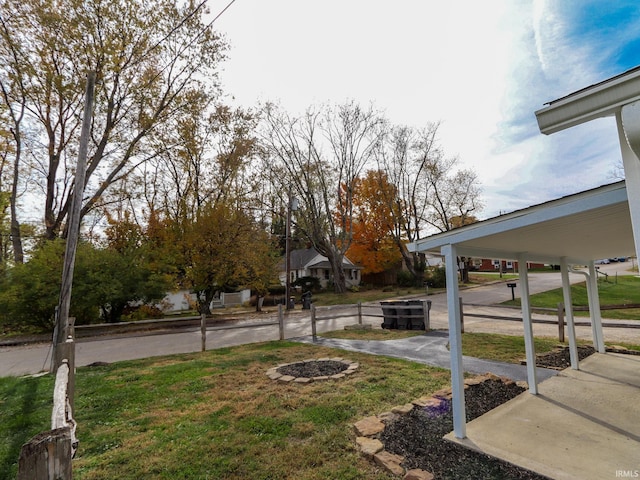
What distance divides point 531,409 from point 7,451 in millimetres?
5781

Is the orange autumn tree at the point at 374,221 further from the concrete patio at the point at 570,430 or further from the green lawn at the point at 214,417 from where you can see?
the concrete patio at the point at 570,430

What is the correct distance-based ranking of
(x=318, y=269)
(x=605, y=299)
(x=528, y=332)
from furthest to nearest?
(x=318, y=269) < (x=605, y=299) < (x=528, y=332)

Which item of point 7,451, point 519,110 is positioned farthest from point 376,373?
point 519,110

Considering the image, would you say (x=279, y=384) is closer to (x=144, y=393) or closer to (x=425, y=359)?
(x=144, y=393)

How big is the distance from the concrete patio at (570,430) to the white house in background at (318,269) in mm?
28916

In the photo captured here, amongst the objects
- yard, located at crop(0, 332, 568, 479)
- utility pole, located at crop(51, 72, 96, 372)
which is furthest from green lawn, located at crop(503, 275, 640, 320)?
utility pole, located at crop(51, 72, 96, 372)

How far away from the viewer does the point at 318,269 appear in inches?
1407

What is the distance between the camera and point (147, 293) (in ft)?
46.4

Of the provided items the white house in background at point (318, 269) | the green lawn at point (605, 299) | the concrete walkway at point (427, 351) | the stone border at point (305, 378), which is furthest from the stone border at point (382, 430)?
the white house in background at point (318, 269)

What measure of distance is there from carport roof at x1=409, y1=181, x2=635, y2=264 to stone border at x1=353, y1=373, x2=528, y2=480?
6.34 feet

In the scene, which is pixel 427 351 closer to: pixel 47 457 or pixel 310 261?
pixel 47 457

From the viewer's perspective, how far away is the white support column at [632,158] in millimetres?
1854

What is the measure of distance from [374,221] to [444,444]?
2669cm

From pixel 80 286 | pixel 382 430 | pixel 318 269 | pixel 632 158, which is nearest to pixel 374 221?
pixel 318 269
